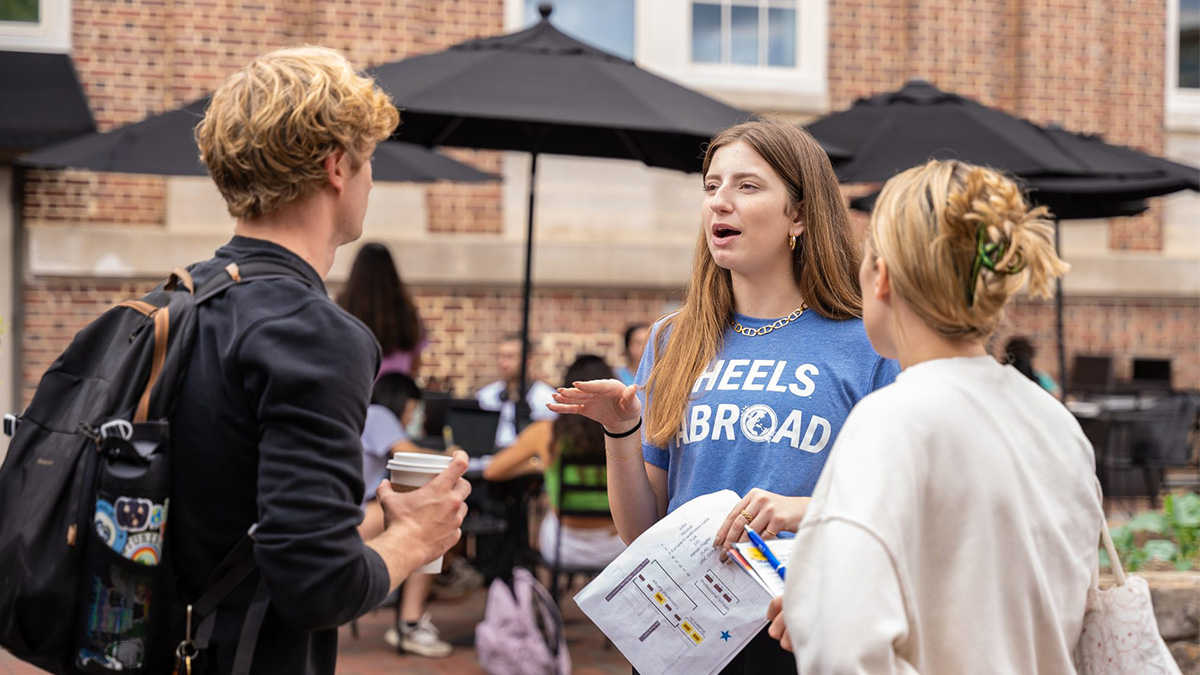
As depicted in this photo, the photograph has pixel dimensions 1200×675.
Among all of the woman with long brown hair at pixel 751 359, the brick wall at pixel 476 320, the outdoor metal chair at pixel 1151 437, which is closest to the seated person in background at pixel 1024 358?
the outdoor metal chair at pixel 1151 437

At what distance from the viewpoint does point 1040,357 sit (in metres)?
11.3

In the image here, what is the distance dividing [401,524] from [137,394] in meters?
0.45

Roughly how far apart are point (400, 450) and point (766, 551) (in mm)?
3791

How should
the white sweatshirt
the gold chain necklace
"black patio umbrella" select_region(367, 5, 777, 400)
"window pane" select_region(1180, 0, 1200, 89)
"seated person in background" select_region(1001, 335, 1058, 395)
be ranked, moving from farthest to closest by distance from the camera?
"window pane" select_region(1180, 0, 1200, 89), "seated person in background" select_region(1001, 335, 1058, 395), "black patio umbrella" select_region(367, 5, 777, 400), the gold chain necklace, the white sweatshirt

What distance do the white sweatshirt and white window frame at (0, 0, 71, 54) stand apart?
9.50 m

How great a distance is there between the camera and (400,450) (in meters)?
5.57

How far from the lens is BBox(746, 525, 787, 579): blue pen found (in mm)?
1975

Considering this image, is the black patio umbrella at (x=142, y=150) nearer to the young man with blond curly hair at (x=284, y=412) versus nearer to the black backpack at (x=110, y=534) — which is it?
the young man with blond curly hair at (x=284, y=412)

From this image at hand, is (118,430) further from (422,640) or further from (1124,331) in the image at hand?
(1124,331)

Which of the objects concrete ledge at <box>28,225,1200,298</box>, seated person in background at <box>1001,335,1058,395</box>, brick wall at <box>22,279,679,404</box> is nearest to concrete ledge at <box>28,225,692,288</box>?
concrete ledge at <box>28,225,1200,298</box>

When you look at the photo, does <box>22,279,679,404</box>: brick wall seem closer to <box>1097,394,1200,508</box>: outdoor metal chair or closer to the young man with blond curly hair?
<box>1097,394,1200,508</box>: outdoor metal chair

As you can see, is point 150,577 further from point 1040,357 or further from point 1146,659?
point 1040,357

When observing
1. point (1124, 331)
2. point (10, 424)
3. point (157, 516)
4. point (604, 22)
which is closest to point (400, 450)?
point (10, 424)

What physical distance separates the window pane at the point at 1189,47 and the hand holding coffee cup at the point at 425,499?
479 inches
